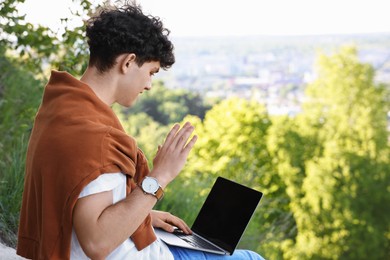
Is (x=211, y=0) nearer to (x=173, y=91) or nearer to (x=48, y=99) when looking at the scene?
(x=173, y=91)

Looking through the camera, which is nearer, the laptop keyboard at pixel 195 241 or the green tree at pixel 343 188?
the laptop keyboard at pixel 195 241

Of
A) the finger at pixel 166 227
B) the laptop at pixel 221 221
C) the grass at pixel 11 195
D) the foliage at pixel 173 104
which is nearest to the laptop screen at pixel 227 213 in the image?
the laptop at pixel 221 221

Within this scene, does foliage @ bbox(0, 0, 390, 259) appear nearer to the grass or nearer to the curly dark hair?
the grass

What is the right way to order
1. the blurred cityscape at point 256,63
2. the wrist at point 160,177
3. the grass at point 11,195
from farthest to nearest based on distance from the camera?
1. the blurred cityscape at point 256,63
2. the grass at point 11,195
3. the wrist at point 160,177

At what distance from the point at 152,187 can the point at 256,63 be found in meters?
60.7

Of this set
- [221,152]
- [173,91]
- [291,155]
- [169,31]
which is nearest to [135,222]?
[169,31]

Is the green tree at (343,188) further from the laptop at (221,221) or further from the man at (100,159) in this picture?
the man at (100,159)

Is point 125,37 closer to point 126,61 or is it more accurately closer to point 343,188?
point 126,61

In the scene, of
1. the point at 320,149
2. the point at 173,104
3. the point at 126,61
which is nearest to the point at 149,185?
the point at 126,61

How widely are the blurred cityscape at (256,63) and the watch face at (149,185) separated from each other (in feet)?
125

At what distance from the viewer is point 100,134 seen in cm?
209

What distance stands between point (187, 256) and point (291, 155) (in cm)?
2797

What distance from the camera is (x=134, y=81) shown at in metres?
2.28

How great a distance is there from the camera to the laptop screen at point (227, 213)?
8.30 feet
